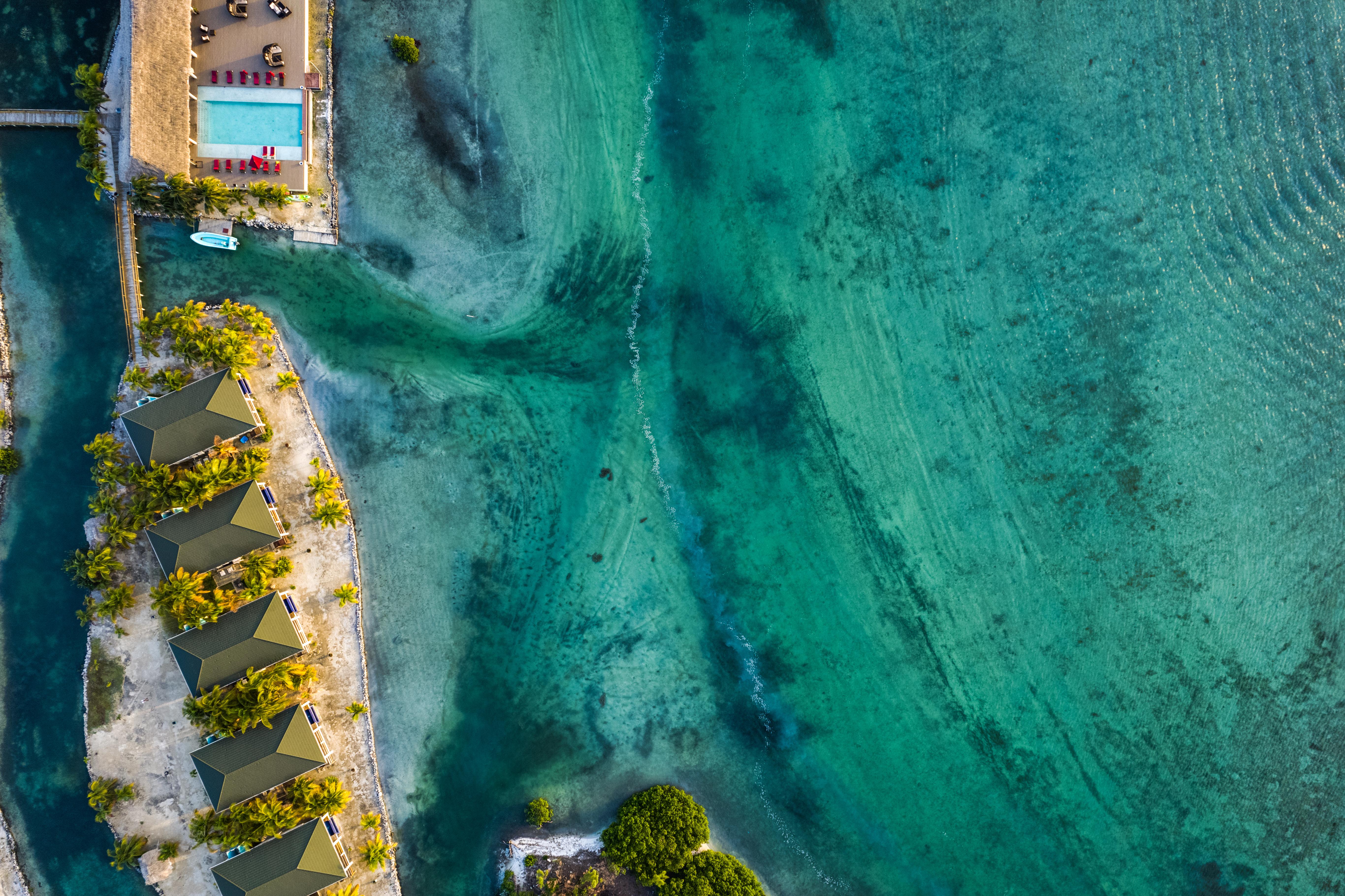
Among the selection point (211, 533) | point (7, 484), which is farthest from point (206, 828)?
point (7, 484)

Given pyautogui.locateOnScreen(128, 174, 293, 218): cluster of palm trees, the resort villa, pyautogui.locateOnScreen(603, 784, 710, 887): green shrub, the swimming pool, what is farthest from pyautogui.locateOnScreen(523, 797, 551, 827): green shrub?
the swimming pool

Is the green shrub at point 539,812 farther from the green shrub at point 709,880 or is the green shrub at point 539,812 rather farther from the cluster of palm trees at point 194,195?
the cluster of palm trees at point 194,195

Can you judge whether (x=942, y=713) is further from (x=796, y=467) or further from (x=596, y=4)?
(x=596, y=4)

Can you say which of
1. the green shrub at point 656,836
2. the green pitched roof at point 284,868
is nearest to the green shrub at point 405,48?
the green pitched roof at point 284,868

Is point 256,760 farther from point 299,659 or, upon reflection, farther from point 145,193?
point 145,193

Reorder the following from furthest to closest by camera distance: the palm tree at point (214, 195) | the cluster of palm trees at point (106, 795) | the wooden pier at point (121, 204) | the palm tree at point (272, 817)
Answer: the wooden pier at point (121, 204)
the palm tree at point (214, 195)
the cluster of palm trees at point (106, 795)
the palm tree at point (272, 817)

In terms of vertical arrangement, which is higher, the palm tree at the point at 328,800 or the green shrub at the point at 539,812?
the palm tree at the point at 328,800
